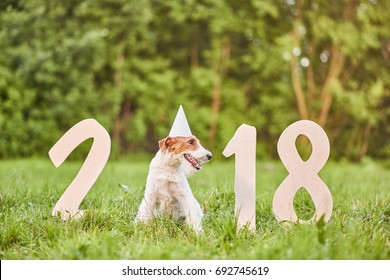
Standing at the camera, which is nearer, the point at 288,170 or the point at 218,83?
the point at 288,170

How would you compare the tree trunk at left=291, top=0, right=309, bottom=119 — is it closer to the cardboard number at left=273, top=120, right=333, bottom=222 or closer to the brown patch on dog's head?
the cardboard number at left=273, top=120, right=333, bottom=222

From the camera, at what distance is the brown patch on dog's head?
2736mm

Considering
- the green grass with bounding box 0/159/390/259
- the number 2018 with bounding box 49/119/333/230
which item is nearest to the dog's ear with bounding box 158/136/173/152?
the number 2018 with bounding box 49/119/333/230

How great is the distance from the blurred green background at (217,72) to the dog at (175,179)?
6.52 meters

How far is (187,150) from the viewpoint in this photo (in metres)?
2.73

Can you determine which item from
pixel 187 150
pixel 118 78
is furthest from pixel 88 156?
pixel 118 78

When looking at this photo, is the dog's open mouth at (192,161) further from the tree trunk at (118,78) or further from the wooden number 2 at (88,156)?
the tree trunk at (118,78)

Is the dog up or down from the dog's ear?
down

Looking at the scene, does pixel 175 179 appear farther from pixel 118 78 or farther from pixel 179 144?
pixel 118 78

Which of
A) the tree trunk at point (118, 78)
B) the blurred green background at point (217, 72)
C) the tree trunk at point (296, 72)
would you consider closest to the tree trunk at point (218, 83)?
the blurred green background at point (217, 72)

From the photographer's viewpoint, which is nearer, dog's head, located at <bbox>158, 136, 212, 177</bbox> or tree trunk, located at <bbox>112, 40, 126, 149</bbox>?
dog's head, located at <bbox>158, 136, 212, 177</bbox>

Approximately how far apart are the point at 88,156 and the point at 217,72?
8028 millimetres

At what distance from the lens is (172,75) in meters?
10.5
